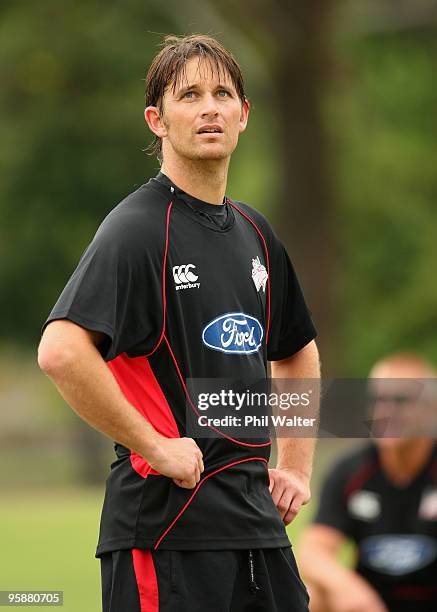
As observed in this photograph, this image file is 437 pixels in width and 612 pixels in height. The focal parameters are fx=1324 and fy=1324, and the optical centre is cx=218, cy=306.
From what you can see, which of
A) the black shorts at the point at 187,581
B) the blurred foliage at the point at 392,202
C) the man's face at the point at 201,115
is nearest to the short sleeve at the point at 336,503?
the black shorts at the point at 187,581

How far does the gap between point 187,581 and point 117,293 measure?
91 centimetres

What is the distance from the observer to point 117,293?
397 cm

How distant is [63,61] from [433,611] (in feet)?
72.2

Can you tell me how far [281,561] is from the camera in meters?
4.25

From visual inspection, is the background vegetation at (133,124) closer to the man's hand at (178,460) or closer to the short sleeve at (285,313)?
the short sleeve at (285,313)

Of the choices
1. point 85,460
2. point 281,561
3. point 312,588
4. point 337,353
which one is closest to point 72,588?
point 312,588

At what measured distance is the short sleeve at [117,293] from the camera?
12.9 feet

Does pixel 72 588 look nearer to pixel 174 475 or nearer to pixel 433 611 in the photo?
pixel 433 611

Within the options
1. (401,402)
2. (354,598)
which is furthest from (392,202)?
(401,402)

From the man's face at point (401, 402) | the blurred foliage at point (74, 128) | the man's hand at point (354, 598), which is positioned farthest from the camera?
the blurred foliage at point (74, 128)

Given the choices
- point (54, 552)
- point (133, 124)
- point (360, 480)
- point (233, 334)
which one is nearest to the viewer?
point (233, 334)

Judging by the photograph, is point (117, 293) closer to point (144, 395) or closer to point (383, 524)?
point (144, 395)

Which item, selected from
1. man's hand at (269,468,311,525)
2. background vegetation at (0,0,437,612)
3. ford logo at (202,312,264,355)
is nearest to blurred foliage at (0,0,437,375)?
background vegetation at (0,0,437,612)

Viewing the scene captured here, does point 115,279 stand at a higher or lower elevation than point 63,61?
lower
